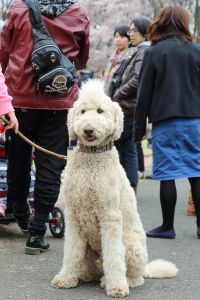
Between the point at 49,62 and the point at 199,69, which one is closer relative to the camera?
the point at 49,62

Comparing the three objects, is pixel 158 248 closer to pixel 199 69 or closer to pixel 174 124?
pixel 174 124

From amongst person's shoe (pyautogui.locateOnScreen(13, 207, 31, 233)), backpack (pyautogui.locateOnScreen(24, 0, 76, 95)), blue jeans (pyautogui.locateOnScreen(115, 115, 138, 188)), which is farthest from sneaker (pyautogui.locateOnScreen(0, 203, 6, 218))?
blue jeans (pyautogui.locateOnScreen(115, 115, 138, 188))

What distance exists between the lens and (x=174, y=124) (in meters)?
5.59

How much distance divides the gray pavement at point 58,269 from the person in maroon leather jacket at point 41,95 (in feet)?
0.74

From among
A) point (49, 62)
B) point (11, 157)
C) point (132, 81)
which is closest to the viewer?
point (49, 62)

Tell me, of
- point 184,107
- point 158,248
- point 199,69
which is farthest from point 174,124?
point 158,248

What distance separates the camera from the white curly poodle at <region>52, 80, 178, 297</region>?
3.84 meters

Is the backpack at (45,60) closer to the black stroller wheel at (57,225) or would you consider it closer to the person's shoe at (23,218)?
the person's shoe at (23,218)

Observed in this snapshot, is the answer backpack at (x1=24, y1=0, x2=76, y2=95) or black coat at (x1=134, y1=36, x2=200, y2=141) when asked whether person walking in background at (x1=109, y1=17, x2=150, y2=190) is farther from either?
backpack at (x1=24, y1=0, x2=76, y2=95)

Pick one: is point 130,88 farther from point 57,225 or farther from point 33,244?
point 33,244

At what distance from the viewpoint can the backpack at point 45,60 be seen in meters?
4.65

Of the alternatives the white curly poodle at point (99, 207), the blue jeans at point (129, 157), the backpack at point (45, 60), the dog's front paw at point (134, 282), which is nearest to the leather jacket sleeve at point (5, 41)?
the backpack at point (45, 60)

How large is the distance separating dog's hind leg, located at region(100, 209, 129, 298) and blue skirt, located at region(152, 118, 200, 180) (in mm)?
1827

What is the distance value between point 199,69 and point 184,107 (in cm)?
37
